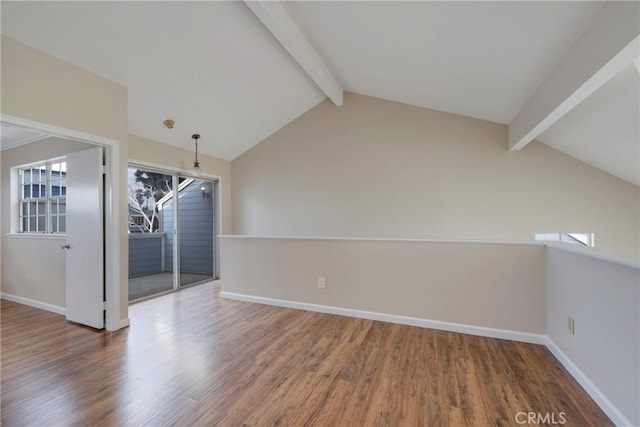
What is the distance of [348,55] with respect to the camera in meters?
3.45

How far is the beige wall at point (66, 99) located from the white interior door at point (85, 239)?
0.70 ft

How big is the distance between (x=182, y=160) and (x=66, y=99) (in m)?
2.10

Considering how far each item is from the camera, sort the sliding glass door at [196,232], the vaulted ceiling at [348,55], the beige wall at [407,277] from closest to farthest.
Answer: the vaulted ceiling at [348,55] < the beige wall at [407,277] < the sliding glass door at [196,232]

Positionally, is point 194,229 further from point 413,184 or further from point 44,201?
point 413,184

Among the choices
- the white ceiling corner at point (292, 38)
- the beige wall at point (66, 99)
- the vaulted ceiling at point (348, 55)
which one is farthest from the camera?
the white ceiling corner at point (292, 38)

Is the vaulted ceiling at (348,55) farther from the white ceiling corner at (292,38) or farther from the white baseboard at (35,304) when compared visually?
the white baseboard at (35,304)

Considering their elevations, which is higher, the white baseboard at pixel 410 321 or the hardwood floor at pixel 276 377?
the white baseboard at pixel 410 321

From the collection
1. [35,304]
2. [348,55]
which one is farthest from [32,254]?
[348,55]

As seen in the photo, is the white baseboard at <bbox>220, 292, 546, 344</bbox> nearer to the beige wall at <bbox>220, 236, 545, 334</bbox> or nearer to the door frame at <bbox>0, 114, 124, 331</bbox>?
the beige wall at <bbox>220, 236, 545, 334</bbox>

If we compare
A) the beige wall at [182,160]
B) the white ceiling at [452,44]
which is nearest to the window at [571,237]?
the white ceiling at [452,44]

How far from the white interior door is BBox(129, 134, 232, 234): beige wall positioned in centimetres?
83

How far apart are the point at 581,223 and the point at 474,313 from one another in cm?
222

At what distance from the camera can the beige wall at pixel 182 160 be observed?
4121 millimetres

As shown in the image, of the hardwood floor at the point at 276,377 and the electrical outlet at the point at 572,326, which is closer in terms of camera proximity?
the hardwood floor at the point at 276,377
